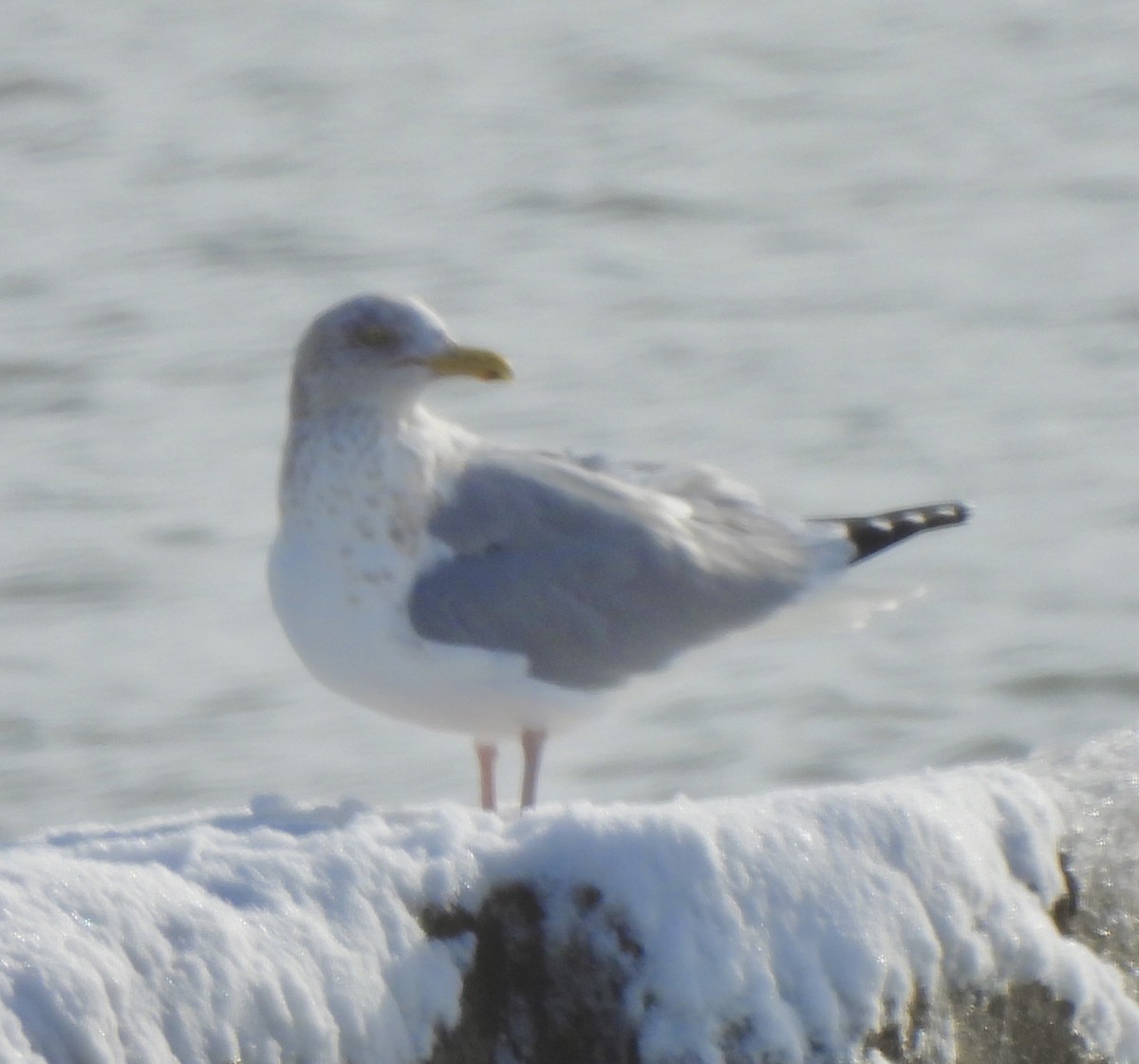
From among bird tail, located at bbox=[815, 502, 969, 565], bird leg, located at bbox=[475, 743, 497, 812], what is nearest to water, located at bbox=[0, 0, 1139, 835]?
bird tail, located at bbox=[815, 502, 969, 565]

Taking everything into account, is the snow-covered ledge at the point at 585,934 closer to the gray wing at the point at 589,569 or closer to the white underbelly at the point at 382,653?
the white underbelly at the point at 382,653

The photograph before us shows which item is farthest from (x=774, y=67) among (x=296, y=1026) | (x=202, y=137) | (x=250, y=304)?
(x=296, y=1026)

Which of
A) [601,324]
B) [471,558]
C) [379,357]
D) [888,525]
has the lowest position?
[601,324]

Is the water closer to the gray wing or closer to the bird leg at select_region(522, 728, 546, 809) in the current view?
the gray wing

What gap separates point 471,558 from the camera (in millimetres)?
4434

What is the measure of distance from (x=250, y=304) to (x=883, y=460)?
2834 mm

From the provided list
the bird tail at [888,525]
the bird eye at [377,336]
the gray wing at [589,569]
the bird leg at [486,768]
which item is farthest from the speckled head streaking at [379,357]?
the bird tail at [888,525]

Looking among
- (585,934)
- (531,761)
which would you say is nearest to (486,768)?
(531,761)

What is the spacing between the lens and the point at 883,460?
841 centimetres

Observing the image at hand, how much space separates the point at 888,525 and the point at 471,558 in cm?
103

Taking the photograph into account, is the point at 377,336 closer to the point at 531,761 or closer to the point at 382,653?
the point at 382,653

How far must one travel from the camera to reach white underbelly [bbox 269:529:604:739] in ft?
13.5

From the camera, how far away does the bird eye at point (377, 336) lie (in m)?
4.45

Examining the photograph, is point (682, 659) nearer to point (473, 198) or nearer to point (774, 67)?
point (473, 198)
